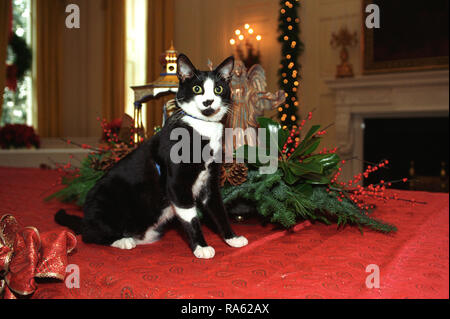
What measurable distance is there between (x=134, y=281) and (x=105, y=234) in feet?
1.06

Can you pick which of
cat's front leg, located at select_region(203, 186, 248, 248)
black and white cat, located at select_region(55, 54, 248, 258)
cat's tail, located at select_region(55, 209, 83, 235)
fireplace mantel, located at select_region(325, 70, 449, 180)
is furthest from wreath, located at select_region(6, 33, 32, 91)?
cat's front leg, located at select_region(203, 186, 248, 248)

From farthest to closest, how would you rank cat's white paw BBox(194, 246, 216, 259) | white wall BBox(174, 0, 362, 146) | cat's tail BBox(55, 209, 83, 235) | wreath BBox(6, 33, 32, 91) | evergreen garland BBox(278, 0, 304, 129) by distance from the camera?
wreath BBox(6, 33, 32, 91) → white wall BBox(174, 0, 362, 146) → evergreen garland BBox(278, 0, 304, 129) → cat's tail BBox(55, 209, 83, 235) → cat's white paw BBox(194, 246, 216, 259)

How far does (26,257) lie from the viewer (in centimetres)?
59

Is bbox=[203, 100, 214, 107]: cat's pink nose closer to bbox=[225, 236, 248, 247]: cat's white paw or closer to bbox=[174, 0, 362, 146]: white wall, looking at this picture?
bbox=[225, 236, 248, 247]: cat's white paw

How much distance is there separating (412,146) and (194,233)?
13.2 feet

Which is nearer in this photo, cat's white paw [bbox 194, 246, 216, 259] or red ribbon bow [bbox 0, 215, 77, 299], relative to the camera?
red ribbon bow [bbox 0, 215, 77, 299]

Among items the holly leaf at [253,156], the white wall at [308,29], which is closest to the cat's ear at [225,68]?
the holly leaf at [253,156]

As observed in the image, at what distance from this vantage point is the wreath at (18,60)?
5.33 metres

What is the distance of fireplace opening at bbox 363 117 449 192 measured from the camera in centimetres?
400

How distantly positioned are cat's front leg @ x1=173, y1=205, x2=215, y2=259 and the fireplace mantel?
10.9 ft

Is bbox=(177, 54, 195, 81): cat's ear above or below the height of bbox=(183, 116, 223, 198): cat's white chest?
above

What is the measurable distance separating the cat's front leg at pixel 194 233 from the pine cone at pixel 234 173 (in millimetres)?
178

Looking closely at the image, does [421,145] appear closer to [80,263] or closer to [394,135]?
[394,135]
